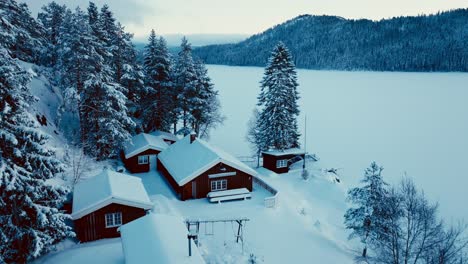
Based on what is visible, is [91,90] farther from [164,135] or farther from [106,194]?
[106,194]

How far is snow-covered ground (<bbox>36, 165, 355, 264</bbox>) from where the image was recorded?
17.5m

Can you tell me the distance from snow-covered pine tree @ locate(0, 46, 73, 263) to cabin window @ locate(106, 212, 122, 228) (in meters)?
5.11

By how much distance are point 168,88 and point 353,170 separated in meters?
23.9

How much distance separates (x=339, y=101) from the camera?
263 ft

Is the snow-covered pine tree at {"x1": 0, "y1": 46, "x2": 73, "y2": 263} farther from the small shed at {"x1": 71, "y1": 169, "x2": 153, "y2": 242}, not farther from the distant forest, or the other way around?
the distant forest

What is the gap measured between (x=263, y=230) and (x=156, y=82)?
75.7 feet

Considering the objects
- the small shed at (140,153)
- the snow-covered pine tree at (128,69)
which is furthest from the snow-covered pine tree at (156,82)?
the small shed at (140,153)

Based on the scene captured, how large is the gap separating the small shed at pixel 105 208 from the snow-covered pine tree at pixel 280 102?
19667mm

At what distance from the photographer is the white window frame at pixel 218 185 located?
26844 millimetres

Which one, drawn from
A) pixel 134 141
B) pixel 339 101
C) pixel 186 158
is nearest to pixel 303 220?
pixel 186 158

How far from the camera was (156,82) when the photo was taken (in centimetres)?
3788

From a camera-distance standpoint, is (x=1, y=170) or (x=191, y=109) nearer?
(x=1, y=170)

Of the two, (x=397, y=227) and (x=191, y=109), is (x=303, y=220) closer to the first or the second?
(x=397, y=227)

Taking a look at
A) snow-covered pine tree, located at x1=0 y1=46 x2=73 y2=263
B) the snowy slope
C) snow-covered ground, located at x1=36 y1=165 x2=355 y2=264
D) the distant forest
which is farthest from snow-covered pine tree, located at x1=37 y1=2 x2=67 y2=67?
the distant forest
